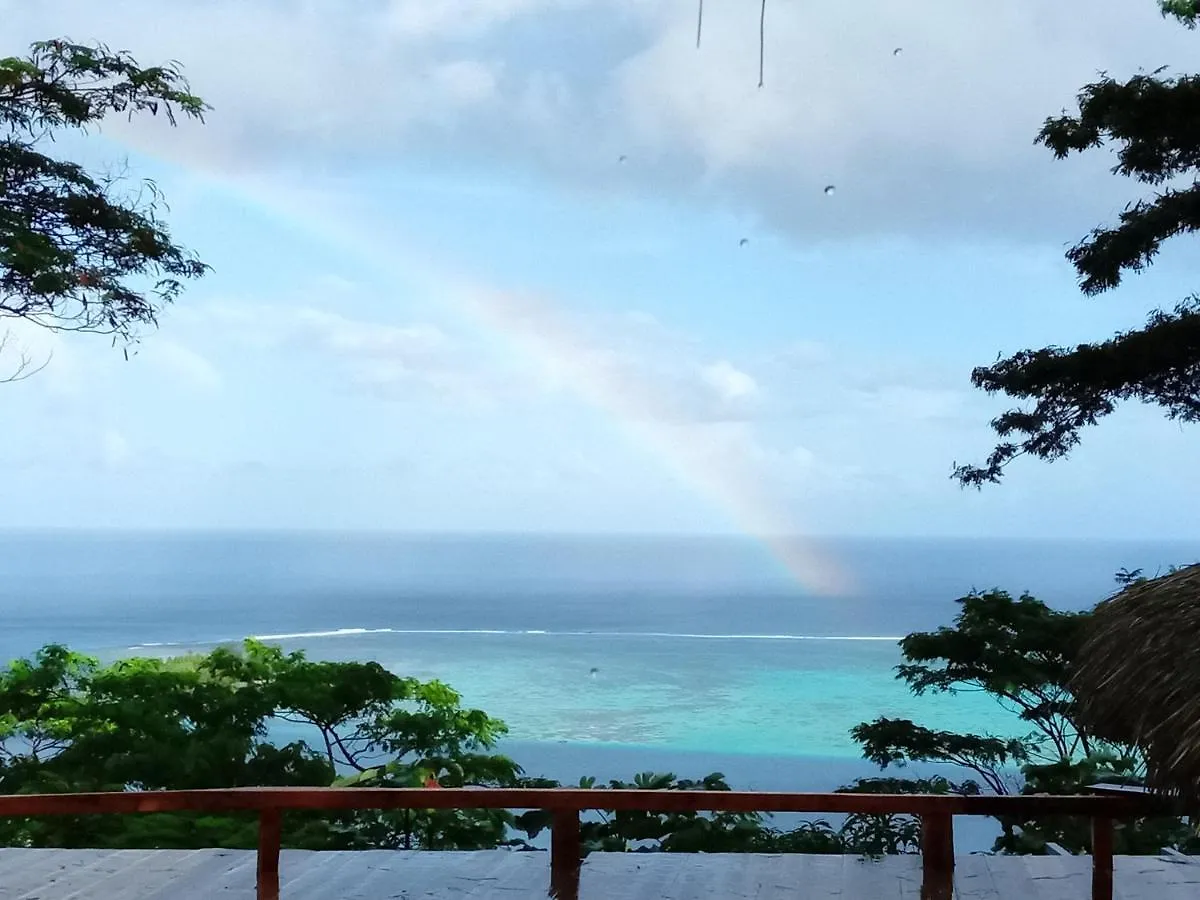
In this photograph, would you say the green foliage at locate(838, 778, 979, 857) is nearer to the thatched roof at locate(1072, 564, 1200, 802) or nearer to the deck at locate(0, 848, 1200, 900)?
the deck at locate(0, 848, 1200, 900)

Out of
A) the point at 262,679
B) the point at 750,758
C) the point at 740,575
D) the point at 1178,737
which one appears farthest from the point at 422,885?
the point at 740,575

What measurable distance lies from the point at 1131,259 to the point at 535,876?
5563 mm

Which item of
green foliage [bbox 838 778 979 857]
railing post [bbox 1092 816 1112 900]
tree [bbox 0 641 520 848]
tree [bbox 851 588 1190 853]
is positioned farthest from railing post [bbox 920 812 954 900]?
tree [bbox 851 588 1190 853]

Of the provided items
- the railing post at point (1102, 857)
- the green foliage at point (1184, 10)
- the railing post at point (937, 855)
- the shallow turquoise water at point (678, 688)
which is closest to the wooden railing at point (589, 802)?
the railing post at point (1102, 857)

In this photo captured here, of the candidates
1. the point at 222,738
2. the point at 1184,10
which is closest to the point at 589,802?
the point at 222,738

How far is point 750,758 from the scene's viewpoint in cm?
3334

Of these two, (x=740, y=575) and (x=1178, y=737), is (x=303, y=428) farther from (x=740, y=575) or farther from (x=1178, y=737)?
(x=1178, y=737)

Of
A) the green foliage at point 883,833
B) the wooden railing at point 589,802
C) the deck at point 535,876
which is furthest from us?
the green foliage at point 883,833

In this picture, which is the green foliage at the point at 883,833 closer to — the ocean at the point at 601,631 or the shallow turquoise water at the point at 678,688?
the ocean at the point at 601,631

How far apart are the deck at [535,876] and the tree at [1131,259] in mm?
3789

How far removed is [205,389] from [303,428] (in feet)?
41.0

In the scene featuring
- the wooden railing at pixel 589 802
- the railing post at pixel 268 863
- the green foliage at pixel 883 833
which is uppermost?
the wooden railing at pixel 589 802

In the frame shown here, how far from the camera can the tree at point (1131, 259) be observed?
257 inches

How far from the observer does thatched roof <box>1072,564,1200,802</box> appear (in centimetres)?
263
